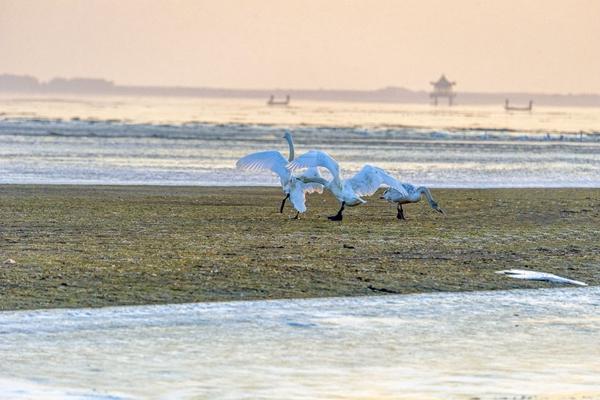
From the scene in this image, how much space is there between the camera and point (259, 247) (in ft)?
56.8

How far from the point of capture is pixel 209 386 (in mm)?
9469

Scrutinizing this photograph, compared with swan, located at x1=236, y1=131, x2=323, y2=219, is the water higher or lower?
lower

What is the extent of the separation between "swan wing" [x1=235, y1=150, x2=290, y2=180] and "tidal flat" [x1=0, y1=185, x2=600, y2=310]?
29.7 inches

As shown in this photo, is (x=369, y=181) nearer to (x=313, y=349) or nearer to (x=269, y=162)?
(x=269, y=162)

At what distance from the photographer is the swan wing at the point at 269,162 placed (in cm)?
2211

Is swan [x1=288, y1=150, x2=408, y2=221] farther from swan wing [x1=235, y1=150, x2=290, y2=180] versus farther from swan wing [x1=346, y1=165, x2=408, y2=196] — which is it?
swan wing [x1=235, y1=150, x2=290, y2=180]

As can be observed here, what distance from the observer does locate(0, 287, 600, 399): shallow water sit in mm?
9516

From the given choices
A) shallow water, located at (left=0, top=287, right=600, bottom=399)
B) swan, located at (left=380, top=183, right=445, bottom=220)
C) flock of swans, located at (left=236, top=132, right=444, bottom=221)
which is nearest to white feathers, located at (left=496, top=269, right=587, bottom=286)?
shallow water, located at (left=0, top=287, right=600, bottom=399)

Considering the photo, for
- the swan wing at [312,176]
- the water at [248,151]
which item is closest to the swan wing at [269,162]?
the swan wing at [312,176]

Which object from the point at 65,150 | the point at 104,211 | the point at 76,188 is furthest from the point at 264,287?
the point at 65,150

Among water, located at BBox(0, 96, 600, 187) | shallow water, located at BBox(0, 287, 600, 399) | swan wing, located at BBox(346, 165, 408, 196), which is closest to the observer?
shallow water, located at BBox(0, 287, 600, 399)

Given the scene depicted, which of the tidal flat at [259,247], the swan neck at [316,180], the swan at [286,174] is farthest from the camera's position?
the swan neck at [316,180]

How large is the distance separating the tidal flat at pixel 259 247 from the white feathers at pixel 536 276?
0.22m

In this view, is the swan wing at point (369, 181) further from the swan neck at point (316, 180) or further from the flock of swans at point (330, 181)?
the swan neck at point (316, 180)
